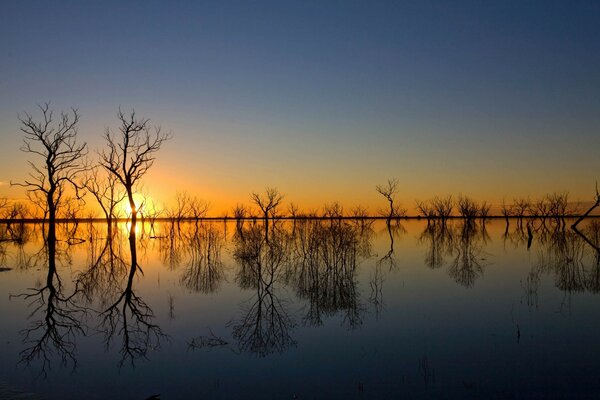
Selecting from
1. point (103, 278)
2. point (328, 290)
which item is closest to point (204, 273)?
point (103, 278)

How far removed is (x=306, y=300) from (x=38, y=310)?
19.5 ft

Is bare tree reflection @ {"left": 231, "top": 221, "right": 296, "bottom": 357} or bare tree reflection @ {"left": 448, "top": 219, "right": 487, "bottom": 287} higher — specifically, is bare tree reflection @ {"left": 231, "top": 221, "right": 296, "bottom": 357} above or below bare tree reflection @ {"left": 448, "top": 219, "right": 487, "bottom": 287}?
below

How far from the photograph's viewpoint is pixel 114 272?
55.6 feet

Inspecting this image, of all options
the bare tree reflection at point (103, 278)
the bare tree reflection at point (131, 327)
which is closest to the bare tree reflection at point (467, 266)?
the bare tree reflection at point (131, 327)

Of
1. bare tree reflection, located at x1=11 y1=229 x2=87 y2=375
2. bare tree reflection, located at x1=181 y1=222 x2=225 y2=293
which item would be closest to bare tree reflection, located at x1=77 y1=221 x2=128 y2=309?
bare tree reflection, located at x1=11 y1=229 x2=87 y2=375

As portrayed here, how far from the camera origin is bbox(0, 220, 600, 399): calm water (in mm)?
6090

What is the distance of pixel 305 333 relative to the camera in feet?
28.0

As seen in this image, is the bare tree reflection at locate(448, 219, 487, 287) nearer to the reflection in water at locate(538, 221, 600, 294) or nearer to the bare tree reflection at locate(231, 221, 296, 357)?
the reflection in water at locate(538, 221, 600, 294)

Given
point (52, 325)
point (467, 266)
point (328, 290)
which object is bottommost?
point (52, 325)

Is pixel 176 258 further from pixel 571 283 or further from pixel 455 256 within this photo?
pixel 571 283

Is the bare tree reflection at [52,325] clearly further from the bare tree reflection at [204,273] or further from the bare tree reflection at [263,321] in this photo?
the bare tree reflection at [204,273]

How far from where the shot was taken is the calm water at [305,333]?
609 cm

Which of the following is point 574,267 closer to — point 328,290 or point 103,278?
point 328,290

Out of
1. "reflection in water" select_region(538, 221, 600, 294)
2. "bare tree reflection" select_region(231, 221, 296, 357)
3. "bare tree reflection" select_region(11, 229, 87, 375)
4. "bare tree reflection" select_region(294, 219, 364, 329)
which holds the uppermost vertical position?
"reflection in water" select_region(538, 221, 600, 294)
